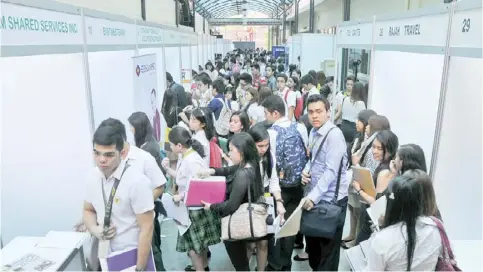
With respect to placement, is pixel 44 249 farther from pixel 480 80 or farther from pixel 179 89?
pixel 179 89

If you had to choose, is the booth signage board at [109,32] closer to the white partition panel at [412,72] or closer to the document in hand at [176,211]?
the document in hand at [176,211]

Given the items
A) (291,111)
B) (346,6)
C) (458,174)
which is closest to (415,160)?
(458,174)

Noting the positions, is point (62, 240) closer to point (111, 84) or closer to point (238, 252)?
point (238, 252)

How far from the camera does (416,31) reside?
2908mm

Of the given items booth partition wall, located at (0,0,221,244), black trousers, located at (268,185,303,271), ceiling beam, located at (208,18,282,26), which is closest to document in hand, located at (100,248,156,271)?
booth partition wall, located at (0,0,221,244)

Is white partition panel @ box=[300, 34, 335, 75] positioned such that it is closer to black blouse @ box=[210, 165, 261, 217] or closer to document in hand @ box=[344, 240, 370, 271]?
black blouse @ box=[210, 165, 261, 217]

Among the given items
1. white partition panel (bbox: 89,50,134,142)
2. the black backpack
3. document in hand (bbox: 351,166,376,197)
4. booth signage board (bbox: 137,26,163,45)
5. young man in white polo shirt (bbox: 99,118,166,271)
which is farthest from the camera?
the black backpack

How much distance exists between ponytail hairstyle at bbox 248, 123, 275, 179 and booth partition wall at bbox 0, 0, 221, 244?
133 cm

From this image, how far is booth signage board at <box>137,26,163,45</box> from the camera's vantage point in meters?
5.01

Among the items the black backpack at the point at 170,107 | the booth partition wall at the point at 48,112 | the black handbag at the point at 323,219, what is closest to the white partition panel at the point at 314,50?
the black backpack at the point at 170,107

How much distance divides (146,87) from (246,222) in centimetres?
275

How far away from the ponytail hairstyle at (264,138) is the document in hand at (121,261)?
120 centimetres

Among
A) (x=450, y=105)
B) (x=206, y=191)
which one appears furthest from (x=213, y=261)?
(x=450, y=105)

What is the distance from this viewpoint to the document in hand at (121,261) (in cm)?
216
